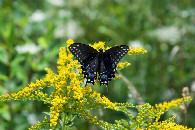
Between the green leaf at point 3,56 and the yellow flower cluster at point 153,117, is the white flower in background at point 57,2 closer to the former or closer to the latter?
the green leaf at point 3,56

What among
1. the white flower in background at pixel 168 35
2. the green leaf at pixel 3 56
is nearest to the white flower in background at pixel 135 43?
the white flower in background at pixel 168 35

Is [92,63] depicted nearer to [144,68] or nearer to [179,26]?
[144,68]

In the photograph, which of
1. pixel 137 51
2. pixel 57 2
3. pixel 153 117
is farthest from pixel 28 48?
pixel 153 117

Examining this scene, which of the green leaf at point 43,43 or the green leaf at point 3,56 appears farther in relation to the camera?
the green leaf at point 43,43

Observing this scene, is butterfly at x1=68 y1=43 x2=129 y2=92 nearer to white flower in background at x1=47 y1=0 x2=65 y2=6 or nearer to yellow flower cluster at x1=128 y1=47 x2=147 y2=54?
yellow flower cluster at x1=128 y1=47 x2=147 y2=54

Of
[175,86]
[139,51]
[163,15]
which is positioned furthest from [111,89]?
[139,51]

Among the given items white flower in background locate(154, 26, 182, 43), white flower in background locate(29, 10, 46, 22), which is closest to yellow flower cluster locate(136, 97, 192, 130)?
white flower in background locate(154, 26, 182, 43)
